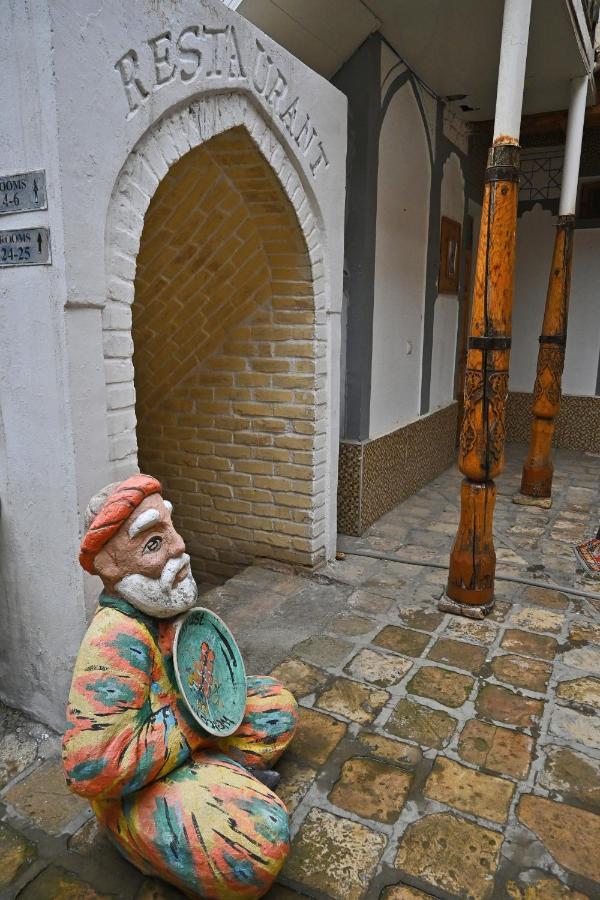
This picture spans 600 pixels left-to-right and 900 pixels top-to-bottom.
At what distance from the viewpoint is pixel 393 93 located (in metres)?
5.11

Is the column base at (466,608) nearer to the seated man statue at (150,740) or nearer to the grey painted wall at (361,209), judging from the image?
the grey painted wall at (361,209)

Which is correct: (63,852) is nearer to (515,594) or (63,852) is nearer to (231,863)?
(231,863)

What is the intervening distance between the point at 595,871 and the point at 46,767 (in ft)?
6.54

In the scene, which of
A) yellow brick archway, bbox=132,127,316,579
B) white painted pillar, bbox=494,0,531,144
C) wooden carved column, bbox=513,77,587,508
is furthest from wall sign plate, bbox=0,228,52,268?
wooden carved column, bbox=513,77,587,508

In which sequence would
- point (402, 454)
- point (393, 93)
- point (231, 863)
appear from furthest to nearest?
1. point (402, 454)
2. point (393, 93)
3. point (231, 863)

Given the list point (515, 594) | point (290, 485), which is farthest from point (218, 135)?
point (515, 594)

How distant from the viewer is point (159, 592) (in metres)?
1.85

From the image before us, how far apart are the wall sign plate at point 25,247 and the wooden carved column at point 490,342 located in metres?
2.21

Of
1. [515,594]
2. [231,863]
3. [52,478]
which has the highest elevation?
[52,478]

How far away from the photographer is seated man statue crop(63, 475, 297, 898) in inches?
67.6

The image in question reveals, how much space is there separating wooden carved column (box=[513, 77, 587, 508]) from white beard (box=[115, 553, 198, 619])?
4.88m

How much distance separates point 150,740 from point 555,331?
5303mm

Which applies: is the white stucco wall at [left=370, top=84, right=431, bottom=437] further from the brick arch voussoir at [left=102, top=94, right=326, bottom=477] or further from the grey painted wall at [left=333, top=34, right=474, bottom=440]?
the brick arch voussoir at [left=102, top=94, right=326, bottom=477]

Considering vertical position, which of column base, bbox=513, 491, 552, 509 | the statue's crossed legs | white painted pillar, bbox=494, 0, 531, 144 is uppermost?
white painted pillar, bbox=494, 0, 531, 144
